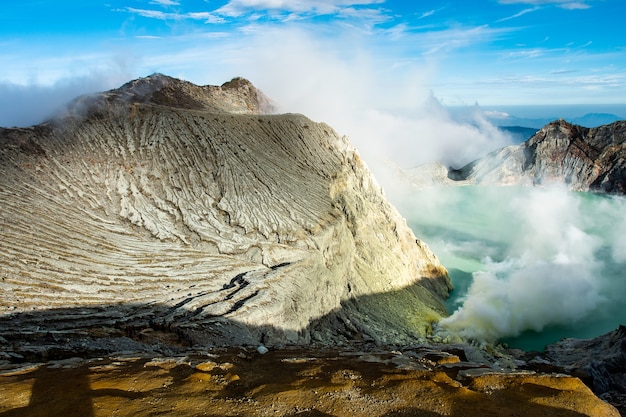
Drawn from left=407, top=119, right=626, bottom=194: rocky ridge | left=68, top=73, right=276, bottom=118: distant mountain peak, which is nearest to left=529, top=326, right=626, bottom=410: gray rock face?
left=68, top=73, right=276, bottom=118: distant mountain peak

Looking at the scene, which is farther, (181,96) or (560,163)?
(560,163)

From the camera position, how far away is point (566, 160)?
12538 cm

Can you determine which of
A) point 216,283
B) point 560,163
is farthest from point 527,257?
point 560,163

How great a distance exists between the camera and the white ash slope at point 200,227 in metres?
24.1

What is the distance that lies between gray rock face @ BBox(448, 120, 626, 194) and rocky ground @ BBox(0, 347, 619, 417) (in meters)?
Result: 132

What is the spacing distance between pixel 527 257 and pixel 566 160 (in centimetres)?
6814

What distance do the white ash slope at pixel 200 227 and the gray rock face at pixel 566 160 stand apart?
91878 mm

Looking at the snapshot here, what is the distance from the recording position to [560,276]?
6003 cm

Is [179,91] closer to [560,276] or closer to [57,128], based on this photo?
[57,128]

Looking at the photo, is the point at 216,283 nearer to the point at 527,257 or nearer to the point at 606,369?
the point at 606,369

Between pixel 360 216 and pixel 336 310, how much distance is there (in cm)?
1538

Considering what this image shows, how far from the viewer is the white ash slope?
2406 centimetres

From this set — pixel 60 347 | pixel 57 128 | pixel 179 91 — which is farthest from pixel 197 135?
pixel 60 347

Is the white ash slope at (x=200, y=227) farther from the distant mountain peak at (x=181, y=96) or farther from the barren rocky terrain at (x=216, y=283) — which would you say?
the distant mountain peak at (x=181, y=96)
